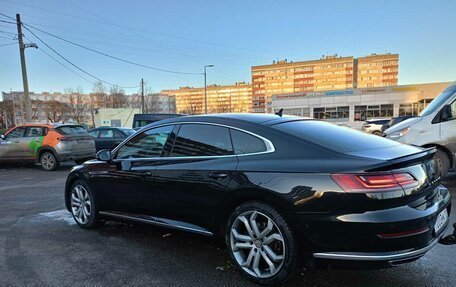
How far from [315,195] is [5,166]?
1361 centimetres

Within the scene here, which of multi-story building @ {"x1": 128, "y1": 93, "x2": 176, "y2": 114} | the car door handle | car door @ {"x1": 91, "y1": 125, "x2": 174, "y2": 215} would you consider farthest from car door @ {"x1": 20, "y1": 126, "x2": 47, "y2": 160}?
multi-story building @ {"x1": 128, "y1": 93, "x2": 176, "y2": 114}

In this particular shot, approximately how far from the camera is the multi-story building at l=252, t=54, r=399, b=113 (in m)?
121

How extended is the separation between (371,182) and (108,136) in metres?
13.4

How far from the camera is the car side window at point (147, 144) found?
3848mm

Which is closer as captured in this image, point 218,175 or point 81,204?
point 218,175

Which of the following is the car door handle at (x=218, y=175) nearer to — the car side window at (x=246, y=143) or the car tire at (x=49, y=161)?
the car side window at (x=246, y=143)

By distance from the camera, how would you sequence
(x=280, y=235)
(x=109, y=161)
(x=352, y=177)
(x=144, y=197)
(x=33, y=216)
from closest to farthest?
(x=352, y=177), (x=280, y=235), (x=144, y=197), (x=109, y=161), (x=33, y=216)

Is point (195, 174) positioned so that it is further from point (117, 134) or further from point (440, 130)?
point (117, 134)

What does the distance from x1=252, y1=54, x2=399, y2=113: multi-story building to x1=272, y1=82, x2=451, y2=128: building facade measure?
79159 mm

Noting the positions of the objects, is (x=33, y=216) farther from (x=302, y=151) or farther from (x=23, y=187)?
(x=302, y=151)

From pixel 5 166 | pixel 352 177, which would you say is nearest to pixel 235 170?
pixel 352 177

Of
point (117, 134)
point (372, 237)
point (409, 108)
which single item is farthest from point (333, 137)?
point (409, 108)

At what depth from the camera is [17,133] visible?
451 inches

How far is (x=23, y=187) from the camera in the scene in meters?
8.12
